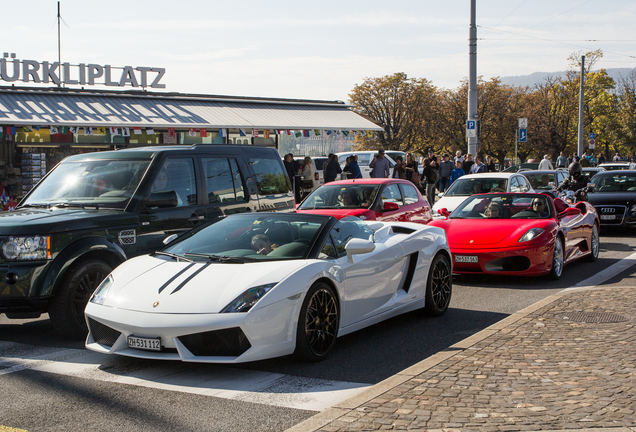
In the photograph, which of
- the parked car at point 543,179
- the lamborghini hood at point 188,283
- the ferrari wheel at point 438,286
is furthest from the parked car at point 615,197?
the lamborghini hood at point 188,283

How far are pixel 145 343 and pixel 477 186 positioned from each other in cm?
1214

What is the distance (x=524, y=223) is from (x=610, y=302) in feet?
8.66

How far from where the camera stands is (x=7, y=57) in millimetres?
23703

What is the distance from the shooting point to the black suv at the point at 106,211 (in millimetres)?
6344

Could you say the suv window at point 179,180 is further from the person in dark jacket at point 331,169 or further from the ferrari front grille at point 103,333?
the person in dark jacket at point 331,169

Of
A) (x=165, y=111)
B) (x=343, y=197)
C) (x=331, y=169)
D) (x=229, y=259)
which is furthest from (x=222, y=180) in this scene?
(x=165, y=111)

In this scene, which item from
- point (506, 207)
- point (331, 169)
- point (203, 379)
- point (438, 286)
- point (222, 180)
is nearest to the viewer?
point (203, 379)

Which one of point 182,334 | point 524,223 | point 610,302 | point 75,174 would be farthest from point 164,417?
point 524,223

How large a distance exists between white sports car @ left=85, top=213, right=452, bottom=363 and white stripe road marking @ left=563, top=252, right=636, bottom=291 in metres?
3.75

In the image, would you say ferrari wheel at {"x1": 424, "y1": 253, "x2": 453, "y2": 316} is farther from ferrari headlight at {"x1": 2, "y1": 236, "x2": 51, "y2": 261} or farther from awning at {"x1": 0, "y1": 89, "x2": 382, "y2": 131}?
awning at {"x1": 0, "y1": 89, "x2": 382, "y2": 131}

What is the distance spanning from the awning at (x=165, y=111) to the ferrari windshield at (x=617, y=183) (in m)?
13.6

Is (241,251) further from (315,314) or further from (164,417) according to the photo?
(164,417)

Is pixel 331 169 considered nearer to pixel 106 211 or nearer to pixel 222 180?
pixel 222 180

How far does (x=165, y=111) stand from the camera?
2609 cm
